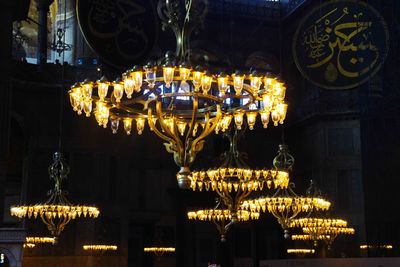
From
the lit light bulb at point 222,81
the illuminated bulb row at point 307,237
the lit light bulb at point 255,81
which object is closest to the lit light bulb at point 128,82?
the lit light bulb at point 222,81

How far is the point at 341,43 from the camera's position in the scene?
9.60 meters

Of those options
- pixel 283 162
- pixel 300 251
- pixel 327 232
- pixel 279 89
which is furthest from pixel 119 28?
pixel 300 251

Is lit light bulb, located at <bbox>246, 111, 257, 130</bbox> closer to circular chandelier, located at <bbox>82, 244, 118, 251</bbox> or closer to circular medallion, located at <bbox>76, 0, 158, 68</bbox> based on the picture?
circular medallion, located at <bbox>76, 0, 158, 68</bbox>

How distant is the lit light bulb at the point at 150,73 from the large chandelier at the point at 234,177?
9.34 ft

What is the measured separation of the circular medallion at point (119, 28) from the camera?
748 centimetres

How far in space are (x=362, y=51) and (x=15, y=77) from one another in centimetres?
630

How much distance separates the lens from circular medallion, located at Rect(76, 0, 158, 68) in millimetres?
7484

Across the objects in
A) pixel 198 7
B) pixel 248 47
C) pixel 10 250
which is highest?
pixel 248 47

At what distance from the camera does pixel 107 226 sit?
11.2 m

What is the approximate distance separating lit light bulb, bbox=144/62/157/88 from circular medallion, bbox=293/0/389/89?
178 inches

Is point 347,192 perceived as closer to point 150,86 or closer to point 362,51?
point 362,51

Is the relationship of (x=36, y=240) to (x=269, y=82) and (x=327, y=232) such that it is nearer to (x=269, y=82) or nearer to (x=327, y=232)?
(x=327, y=232)

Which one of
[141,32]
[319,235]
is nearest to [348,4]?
[141,32]

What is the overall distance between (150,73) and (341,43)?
19.1 feet
